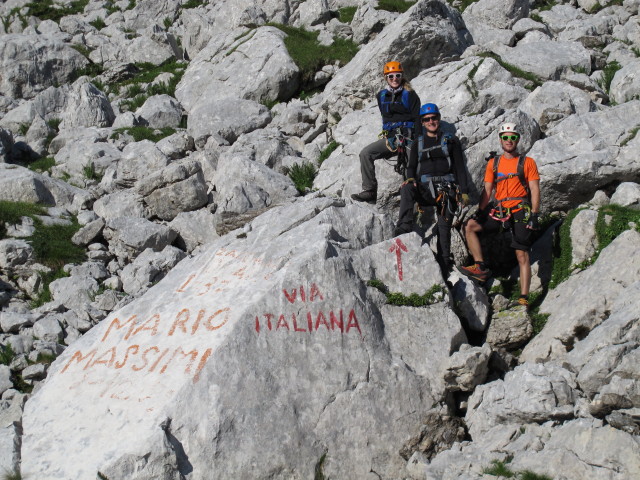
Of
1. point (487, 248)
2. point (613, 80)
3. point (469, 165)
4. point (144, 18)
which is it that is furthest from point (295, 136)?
point (144, 18)

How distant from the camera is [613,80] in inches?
645

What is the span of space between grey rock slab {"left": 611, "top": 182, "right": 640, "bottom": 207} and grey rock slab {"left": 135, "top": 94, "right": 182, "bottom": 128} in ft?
47.5

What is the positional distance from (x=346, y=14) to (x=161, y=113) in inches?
372

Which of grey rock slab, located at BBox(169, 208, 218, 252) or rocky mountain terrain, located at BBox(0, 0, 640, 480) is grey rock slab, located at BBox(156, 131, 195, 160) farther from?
grey rock slab, located at BBox(169, 208, 218, 252)

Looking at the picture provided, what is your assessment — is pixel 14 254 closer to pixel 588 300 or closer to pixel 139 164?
pixel 139 164

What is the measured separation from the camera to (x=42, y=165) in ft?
62.8

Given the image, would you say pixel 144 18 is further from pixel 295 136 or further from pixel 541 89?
pixel 541 89

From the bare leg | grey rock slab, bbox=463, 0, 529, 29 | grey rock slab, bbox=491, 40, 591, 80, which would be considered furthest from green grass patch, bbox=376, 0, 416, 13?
the bare leg

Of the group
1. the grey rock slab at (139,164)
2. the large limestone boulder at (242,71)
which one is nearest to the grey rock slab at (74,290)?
the grey rock slab at (139,164)

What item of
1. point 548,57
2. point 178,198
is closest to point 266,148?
point 178,198

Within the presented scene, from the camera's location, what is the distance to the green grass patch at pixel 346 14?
2517 centimetres

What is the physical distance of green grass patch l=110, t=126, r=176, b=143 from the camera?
64.7 ft

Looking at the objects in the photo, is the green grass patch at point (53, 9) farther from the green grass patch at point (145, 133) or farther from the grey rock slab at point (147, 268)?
the grey rock slab at point (147, 268)

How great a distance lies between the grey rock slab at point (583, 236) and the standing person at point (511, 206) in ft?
2.57
